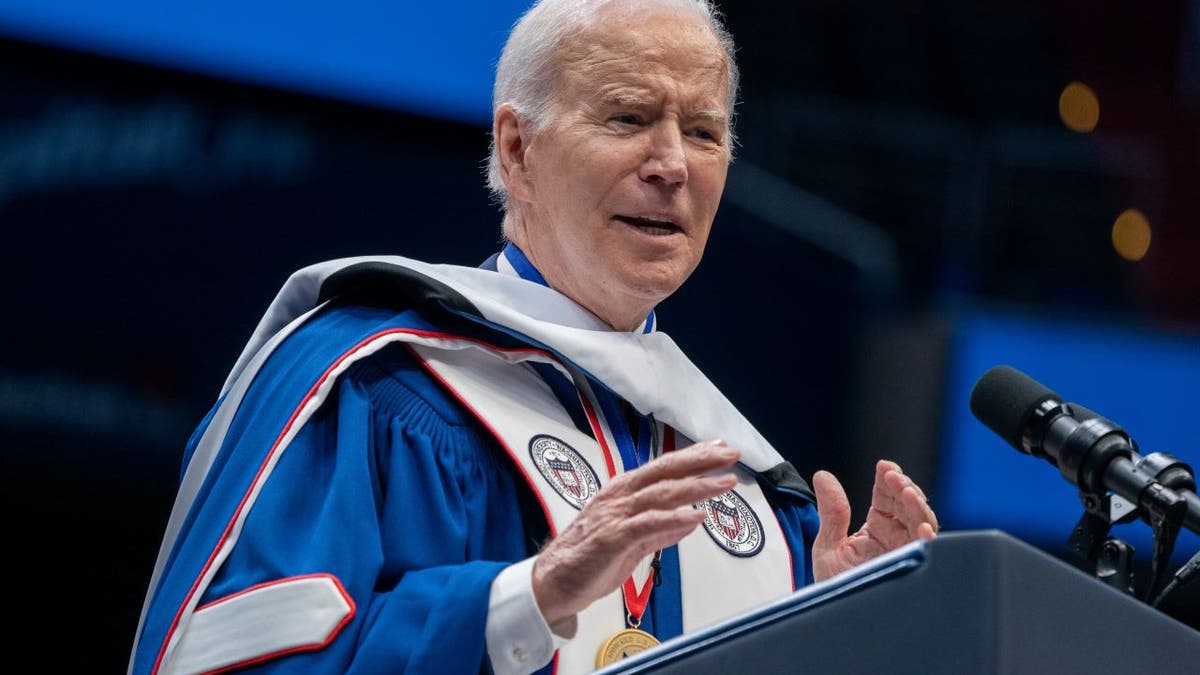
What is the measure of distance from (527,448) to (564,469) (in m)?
0.07

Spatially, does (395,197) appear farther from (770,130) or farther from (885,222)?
(885,222)

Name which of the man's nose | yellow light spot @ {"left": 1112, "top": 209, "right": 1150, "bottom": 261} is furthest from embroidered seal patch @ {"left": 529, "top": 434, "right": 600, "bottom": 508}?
yellow light spot @ {"left": 1112, "top": 209, "right": 1150, "bottom": 261}

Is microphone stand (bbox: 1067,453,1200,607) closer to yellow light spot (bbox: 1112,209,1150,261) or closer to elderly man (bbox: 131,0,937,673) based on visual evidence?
elderly man (bbox: 131,0,937,673)

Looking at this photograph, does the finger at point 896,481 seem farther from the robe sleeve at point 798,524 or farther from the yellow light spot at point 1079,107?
the yellow light spot at point 1079,107

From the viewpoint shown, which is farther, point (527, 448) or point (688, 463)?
point (527, 448)

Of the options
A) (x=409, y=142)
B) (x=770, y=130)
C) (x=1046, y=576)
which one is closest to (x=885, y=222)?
(x=770, y=130)

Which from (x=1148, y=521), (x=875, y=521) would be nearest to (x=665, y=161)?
(x=875, y=521)

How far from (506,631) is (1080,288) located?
4.80m

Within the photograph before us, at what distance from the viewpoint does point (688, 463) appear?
161 cm

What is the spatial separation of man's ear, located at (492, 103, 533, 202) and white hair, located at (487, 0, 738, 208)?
0.06ft

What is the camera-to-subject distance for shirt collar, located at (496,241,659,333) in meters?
2.51

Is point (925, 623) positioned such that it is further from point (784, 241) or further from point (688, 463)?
point (784, 241)

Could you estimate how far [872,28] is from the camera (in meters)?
7.07

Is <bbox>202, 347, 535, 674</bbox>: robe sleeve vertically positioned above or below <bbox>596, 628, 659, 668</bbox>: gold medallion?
above
